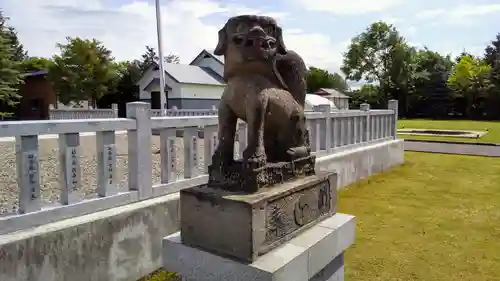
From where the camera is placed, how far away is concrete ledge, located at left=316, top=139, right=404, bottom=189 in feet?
21.5

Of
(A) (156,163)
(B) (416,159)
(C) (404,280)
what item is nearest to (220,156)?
(C) (404,280)

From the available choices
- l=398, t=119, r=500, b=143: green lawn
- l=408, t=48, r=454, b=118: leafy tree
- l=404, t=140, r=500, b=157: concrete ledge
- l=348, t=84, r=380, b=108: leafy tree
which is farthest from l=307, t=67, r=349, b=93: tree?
l=404, t=140, r=500, b=157: concrete ledge

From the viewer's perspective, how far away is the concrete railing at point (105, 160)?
2.81m

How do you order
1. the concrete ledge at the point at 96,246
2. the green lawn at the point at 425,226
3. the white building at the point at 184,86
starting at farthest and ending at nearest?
the white building at the point at 184,86
the green lawn at the point at 425,226
the concrete ledge at the point at 96,246

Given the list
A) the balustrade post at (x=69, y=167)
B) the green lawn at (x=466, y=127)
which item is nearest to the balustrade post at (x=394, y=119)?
the green lawn at (x=466, y=127)

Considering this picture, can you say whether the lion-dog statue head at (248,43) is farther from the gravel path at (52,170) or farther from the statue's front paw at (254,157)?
the gravel path at (52,170)

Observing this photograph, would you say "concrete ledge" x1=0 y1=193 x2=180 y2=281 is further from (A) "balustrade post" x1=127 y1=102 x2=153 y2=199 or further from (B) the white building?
(B) the white building

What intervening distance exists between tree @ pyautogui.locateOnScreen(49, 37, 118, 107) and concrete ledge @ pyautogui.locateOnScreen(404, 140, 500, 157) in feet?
61.1

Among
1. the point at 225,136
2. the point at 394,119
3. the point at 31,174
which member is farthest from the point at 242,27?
the point at 394,119

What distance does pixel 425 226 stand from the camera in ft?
15.9

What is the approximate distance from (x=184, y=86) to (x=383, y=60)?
2700 cm

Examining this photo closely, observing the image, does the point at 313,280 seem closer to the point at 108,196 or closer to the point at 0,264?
the point at 108,196

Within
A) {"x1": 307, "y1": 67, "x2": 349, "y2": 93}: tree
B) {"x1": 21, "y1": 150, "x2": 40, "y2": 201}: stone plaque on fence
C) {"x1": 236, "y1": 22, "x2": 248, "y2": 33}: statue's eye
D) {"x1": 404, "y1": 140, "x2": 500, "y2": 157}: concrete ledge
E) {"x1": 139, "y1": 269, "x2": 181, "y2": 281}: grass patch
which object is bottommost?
{"x1": 139, "y1": 269, "x2": 181, "y2": 281}: grass patch

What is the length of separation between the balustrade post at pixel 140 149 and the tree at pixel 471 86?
3778 centimetres
